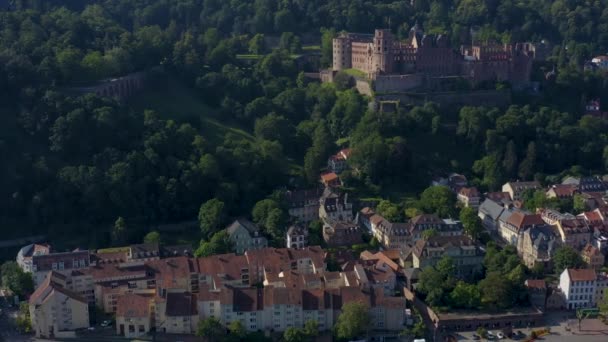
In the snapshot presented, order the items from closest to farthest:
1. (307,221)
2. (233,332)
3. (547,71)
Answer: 1. (233,332)
2. (307,221)
3. (547,71)

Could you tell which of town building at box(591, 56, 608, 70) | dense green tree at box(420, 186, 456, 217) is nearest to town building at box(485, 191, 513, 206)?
dense green tree at box(420, 186, 456, 217)

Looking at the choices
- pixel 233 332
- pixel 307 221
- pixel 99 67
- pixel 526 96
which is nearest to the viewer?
pixel 233 332

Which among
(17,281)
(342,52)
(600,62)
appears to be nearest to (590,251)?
(17,281)

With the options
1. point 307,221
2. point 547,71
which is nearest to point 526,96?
point 547,71

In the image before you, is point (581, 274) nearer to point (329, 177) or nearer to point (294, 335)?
point (294, 335)

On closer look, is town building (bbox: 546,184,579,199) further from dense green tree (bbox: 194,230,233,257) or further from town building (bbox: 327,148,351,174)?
dense green tree (bbox: 194,230,233,257)

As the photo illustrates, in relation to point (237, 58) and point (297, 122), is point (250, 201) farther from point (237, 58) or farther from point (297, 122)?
point (237, 58)

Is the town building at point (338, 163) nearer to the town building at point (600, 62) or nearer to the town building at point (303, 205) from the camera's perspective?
the town building at point (303, 205)

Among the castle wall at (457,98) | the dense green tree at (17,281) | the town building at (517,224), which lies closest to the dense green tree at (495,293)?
the town building at (517,224)
